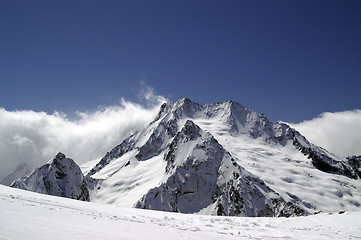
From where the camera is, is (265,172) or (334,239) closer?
(334,239)

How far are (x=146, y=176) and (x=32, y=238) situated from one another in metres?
183

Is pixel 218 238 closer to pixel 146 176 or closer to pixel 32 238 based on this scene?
pixel 32 238

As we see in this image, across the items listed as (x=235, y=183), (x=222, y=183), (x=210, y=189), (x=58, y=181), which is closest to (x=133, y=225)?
(x=235, y=183)

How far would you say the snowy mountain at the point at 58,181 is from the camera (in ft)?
480

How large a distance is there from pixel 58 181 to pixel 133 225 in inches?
6091

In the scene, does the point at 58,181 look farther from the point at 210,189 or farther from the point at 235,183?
the point at 235,183

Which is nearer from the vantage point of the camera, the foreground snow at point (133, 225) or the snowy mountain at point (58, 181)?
the foreground snow at point (133, 225)

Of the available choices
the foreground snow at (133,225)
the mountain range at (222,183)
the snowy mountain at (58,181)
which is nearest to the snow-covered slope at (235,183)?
the mountain range at (222,183)

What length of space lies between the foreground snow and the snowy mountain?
138 meters

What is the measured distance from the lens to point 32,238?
33.7 feet

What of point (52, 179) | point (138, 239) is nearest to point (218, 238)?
point (138, 239)

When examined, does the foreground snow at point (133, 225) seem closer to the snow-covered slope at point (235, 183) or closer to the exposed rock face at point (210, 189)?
the exposed rock face at point (210, 189)

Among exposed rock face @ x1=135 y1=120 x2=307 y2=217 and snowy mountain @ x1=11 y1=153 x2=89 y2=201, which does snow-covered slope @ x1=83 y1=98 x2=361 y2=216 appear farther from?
snowy mountain @ x1=11 y1=153 x2=89 y2=201

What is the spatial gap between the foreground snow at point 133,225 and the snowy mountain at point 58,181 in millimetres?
138237
